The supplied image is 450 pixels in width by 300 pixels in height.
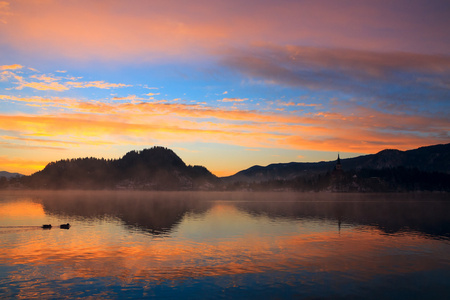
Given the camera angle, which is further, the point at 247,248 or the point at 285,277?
the point at 247,248

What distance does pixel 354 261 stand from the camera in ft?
174

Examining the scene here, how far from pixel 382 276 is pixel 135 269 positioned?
32163 mm

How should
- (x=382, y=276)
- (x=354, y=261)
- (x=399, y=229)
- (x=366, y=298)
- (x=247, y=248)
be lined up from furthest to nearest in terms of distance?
(x=399, y=229) → (x=247, y=248) → (x=354, y=261) → (x=382, y=276) → (x=366, y=298)

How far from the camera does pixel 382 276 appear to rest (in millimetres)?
44531

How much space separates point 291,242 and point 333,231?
22710mm

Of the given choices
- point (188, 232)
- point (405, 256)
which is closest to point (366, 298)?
point (405, 256)

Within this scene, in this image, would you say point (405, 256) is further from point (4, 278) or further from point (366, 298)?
point (4, 278)

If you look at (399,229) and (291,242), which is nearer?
(291,242)

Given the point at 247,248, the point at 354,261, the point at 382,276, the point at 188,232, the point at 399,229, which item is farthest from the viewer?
the point at 399,229

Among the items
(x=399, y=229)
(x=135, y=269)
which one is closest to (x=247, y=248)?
(x=135, y=269)

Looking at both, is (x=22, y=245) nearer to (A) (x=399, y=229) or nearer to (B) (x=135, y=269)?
(B) (x=135, y=269)

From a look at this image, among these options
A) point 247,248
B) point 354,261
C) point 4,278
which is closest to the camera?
point 4,278

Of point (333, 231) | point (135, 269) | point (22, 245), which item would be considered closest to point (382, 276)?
point (135, 269)

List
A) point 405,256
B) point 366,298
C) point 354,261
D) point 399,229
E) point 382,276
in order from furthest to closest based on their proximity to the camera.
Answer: point 399,229 < point 405,256 < point 354,261 < point 382,276 < point 366,298
